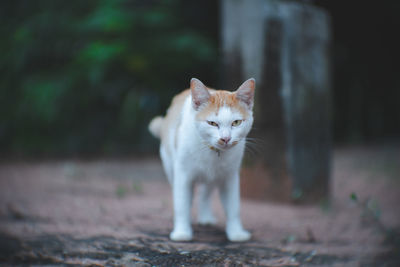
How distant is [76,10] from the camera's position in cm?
640

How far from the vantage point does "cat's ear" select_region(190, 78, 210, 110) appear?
7.29 feet

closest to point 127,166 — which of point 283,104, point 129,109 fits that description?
point 129,109

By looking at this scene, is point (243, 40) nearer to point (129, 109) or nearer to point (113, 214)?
point (113, 214)

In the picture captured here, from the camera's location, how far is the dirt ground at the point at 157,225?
7.41 ft

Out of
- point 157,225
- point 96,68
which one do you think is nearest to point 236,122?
point 157,225

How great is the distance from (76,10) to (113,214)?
4.26 m

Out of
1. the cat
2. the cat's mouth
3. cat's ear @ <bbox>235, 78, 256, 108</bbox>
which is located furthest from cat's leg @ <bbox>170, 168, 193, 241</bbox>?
cat's ear @ <bbox>235, 78, 256, 108</bbox>

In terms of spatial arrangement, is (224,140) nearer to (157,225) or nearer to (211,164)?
(211,164)

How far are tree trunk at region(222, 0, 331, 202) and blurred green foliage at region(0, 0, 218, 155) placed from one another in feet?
7.16

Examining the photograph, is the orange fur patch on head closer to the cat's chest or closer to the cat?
the cat

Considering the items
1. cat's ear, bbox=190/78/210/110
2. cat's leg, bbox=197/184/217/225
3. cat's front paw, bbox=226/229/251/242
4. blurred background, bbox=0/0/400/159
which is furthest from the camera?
blurred background, bbox=0/0/400/159

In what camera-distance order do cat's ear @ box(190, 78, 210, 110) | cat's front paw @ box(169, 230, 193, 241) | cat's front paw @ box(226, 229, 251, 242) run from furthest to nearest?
cat's front paw @ box(226, 229, 251, 242) → cat's front paw @ box(169, 230, 193, 241) → cat's ear @ box(190, 78, 210, 110)

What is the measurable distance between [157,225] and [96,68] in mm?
3714

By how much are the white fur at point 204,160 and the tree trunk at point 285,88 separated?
1.41 m
